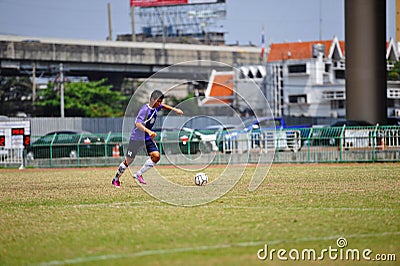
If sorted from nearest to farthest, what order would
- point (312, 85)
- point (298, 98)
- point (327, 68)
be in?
1. point (312, 85)
2. point (298, 98)
3. point (327, 68)

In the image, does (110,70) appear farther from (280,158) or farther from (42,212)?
(42,212)

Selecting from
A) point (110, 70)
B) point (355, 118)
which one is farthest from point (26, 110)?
point (355, 118)

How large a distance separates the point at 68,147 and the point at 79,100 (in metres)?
46.4

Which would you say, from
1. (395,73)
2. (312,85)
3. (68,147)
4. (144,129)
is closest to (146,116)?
(144,129)

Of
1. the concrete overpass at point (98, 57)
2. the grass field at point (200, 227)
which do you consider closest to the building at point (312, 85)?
the concrete overpass at point (98, 57)

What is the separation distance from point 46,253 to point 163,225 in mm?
2436

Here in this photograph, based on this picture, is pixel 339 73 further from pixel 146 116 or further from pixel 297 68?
pixel 146 116

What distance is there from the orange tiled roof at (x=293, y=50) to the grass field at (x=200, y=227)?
86.9m

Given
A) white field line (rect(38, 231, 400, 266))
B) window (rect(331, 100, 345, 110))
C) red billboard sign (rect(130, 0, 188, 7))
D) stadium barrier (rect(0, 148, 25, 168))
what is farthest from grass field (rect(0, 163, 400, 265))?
red billboard sign (rect(130, 0, 188, 7))

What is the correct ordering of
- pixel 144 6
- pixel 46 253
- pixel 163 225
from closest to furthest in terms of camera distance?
pixel 46 253 < pixel 163 225 < pixel 144 6

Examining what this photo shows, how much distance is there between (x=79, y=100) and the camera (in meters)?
83.0

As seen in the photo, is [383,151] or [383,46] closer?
[383,151]

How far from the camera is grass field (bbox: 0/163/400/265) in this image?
8680 millimetres

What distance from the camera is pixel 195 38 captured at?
378ft
